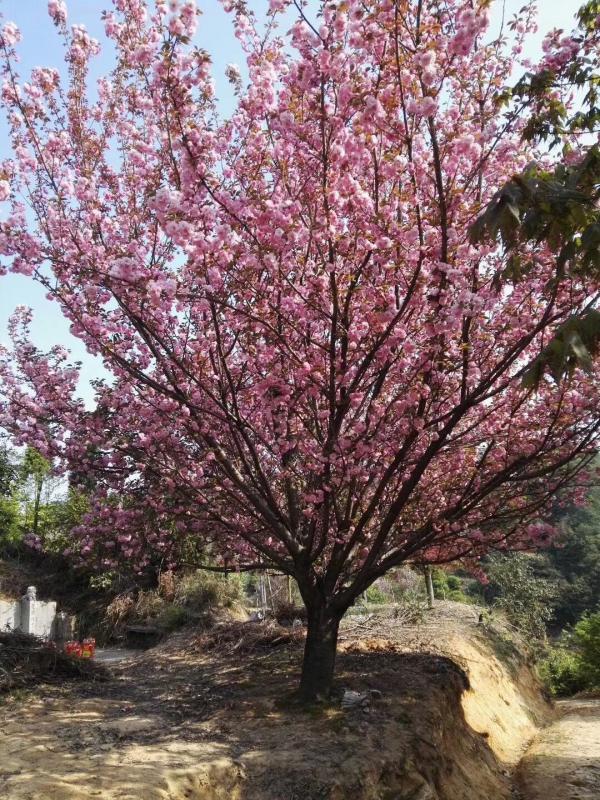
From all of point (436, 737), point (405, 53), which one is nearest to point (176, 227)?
point (405, 53)

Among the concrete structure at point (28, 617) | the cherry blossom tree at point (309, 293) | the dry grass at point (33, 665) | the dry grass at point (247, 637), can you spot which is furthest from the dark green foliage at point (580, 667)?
the dry grass at point (33, 665)

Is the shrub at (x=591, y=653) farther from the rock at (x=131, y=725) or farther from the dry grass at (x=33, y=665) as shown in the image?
the rock at (x=131, y=725)

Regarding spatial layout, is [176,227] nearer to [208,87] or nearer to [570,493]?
[208,87]

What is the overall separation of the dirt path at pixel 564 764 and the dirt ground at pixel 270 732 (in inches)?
11.7

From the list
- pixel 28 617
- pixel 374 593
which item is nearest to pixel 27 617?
pixel 28 617

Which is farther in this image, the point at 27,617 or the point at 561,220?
the point at 27,617

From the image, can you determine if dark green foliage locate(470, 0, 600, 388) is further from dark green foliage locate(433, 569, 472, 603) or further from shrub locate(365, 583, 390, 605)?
dark green foliage locate(433, 569, 472, 603)

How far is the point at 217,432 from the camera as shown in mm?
6891

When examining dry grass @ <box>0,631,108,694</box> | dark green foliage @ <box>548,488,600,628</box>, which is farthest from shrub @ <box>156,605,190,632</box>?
dark green foliage @ <box>548,488,600,628</box>

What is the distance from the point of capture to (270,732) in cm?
580

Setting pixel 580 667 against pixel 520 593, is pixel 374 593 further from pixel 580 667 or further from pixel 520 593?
pixel 580 667

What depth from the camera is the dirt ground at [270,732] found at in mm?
4434

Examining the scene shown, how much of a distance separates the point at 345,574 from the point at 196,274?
445 centimetres

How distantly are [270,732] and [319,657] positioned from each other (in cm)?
116
